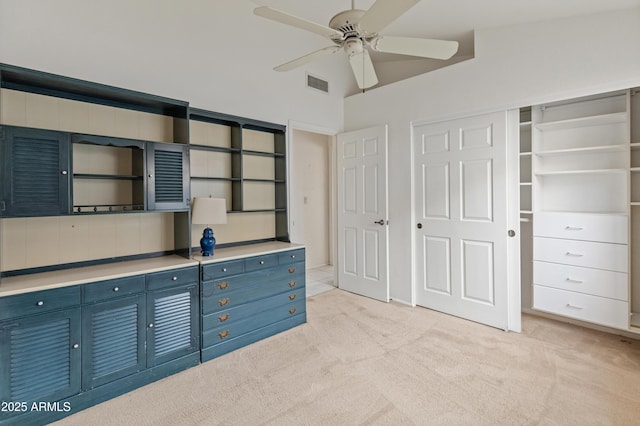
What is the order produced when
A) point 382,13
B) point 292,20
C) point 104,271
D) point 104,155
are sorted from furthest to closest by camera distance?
point 104,155
point 104,271
point 292,20
point 382,13

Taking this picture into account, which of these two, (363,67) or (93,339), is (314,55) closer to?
(363,67)

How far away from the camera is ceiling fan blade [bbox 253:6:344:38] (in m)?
1.53

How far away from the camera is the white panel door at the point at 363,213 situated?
378cm

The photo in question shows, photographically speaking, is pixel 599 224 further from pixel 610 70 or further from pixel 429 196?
pixel 429 196

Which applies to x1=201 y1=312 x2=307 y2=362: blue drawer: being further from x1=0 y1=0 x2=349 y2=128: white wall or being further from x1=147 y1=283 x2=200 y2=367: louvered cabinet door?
x1=0 y1=0 x2=349 y2=128: white wall

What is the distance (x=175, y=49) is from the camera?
2.76m

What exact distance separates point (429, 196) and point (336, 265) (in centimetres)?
164

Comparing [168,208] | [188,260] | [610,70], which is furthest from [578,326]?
[168,208]

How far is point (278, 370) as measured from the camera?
2.32 m

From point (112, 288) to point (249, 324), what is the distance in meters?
1.11

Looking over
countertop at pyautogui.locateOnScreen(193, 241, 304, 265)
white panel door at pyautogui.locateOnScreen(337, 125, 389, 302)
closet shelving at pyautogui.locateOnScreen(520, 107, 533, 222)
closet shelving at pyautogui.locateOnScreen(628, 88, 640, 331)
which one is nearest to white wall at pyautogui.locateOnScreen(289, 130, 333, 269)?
white panel door at pyautogui.locateOnScreen(337, 125, 389, 302)

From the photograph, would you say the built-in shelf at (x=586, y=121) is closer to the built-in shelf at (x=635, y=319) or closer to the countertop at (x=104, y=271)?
the built-in shelf at (x=635, y=319)

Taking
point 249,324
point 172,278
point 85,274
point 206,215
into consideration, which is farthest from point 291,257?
point 85,274

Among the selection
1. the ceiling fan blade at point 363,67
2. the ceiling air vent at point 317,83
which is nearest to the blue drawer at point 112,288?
the ceiling fan blade at point 363,67
